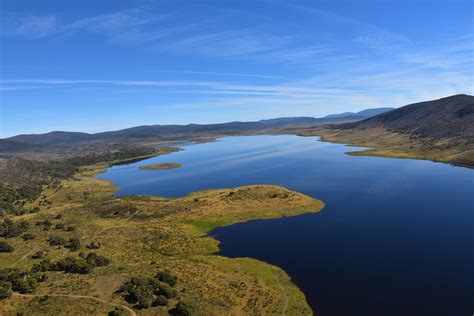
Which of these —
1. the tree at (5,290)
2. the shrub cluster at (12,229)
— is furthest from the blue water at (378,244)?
the shrub cluster at (12,229)

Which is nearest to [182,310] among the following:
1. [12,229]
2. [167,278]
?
[167,278]

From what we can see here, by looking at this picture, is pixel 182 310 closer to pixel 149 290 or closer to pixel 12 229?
pixel 149 290

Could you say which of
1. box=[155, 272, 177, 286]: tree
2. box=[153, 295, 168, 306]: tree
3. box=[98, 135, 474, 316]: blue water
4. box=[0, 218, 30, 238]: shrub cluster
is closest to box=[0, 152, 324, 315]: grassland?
box=[153, 295, 168, 306]: tree

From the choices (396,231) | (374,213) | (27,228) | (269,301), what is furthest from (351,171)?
(27,228)

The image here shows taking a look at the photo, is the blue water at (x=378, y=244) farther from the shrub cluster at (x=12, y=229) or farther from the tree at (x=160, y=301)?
the shrub cluster at (x=12, y=229)

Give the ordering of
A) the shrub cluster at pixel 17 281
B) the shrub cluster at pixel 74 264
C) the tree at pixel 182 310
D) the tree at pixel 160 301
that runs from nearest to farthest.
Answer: the tree at pixel 182 310 → the tree at pixel 160 301 → the shrub cluster at pixel 17 281 → the shrub cluster at pixel 74 264

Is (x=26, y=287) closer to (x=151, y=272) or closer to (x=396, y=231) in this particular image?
(x=151, y=272)

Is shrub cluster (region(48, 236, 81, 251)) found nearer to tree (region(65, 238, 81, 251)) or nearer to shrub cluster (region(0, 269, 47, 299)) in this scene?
Result: tree (region(65, 238, 81, 251))

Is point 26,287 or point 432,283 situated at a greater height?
point 26,287

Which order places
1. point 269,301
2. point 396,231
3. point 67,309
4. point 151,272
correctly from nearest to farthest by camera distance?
1. point 67,309
2. point 269,301
3. point 151,272
4. point 396,231
